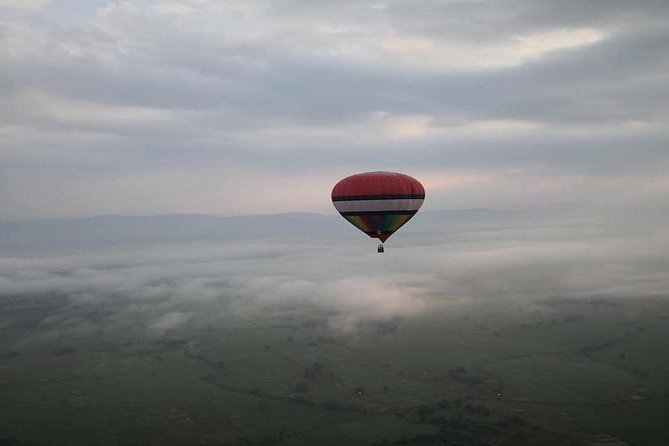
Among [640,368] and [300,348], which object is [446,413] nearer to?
[640,368]

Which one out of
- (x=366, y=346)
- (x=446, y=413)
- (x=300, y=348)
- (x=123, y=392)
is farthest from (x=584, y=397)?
(x=123, y=392)

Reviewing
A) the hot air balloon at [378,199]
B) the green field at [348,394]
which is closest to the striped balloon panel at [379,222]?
the hot air balloon at [378,199]

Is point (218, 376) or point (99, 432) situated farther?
point (218, 376)

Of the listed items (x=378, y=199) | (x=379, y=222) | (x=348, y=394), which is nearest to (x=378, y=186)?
(x=378, y=199)

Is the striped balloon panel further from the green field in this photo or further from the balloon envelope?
the green field

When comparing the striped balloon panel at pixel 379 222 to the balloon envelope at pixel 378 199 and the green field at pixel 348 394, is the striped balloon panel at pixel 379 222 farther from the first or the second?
the green field at pixel 348 394

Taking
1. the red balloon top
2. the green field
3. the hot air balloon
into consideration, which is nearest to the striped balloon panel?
the hot air balloon
